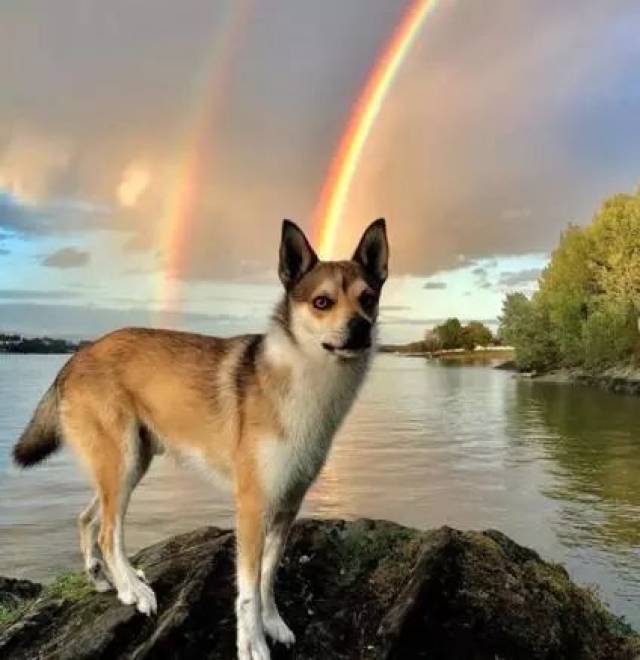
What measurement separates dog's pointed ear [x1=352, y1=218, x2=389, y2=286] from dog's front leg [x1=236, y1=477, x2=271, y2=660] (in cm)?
197

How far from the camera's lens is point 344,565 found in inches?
332

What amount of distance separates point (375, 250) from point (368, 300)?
1.98 ft

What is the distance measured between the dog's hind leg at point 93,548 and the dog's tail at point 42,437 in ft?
2.32

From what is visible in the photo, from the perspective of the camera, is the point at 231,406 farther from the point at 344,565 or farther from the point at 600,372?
the point at 600,372

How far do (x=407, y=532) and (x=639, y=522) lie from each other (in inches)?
880

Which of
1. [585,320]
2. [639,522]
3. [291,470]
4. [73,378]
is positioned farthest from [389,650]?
[585,320]

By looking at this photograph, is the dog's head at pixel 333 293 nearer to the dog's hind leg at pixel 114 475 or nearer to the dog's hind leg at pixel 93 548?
the dog's hind leg at pixel 114 475

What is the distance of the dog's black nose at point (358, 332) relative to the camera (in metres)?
6.89

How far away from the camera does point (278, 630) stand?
747 cm

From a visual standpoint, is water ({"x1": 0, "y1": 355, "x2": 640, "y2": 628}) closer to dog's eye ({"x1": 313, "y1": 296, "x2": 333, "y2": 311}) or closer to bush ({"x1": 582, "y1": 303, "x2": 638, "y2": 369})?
dog's eye ({"x1": 313, "y1": 296, "x2": 333, "y2": 311})

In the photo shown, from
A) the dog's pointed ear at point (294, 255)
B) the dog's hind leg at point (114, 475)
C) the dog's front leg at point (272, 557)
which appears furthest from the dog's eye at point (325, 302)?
the dog's hind leg at point (114, 475)

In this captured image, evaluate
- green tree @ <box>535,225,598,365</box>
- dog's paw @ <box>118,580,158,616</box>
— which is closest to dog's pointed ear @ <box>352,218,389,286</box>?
dog's paw @ <box>118,580,158,616</box>

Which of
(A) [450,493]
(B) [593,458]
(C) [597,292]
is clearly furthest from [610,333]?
(A) [450,493]

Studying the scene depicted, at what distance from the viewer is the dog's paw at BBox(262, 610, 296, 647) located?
746cm
